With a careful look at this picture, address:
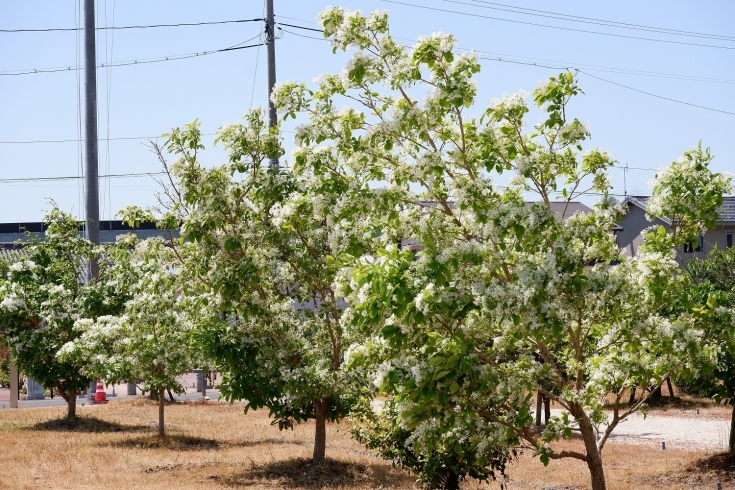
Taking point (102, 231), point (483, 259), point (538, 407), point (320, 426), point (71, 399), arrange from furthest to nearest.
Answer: point (102, 231) < point (538, 407) < point (71, 399) < point (320, 426) < point (483, 259)

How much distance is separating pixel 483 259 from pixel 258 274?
5.81m

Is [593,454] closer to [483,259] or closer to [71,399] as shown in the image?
[483,259]

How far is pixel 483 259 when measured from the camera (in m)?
10.2

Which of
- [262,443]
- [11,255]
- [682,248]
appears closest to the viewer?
[262,443]

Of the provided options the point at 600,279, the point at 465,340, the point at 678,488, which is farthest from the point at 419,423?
the point at 678,488

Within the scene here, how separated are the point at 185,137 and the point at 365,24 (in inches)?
226

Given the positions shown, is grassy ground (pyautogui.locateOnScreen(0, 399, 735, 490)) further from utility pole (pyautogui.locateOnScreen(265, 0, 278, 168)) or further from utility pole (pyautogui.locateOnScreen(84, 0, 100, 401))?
utility pole (pyautogui.locateOnScreen(265, 0, 278, 168))

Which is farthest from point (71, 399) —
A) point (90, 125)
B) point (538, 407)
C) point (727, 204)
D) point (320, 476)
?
point (727, 204)

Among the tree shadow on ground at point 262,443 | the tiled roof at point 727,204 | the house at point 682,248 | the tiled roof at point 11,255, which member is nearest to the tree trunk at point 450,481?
the tree shadow on ground at point 262,443

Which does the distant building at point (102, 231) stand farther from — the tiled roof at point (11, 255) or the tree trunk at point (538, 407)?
the tree trunk at point (538, 407)

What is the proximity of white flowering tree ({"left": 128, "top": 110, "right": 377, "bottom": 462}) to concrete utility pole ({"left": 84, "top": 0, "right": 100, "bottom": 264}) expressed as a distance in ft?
22.8

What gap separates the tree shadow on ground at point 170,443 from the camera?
856 inches

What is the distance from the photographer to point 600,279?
392 inches

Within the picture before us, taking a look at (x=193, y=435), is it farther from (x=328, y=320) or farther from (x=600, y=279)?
(x=600, y=279)
